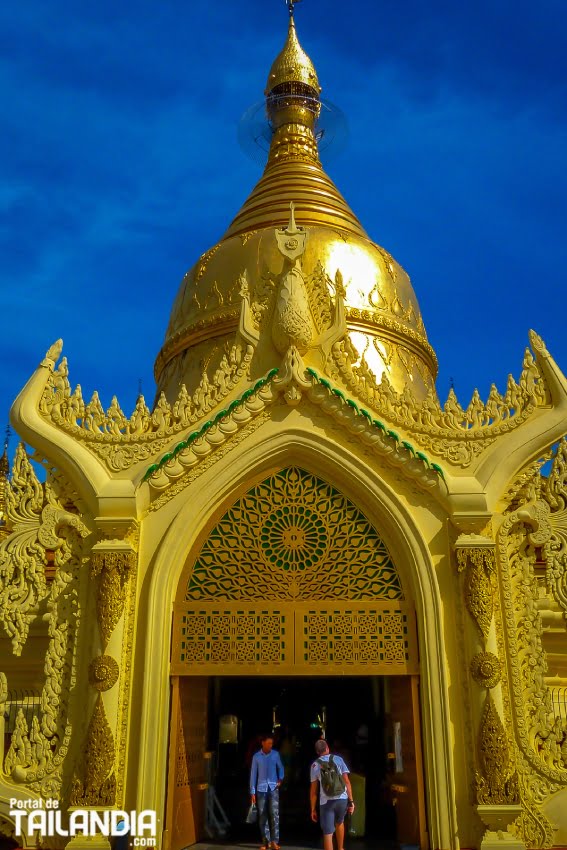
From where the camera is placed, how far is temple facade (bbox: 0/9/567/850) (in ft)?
26.3

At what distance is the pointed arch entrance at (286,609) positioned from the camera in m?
8.43

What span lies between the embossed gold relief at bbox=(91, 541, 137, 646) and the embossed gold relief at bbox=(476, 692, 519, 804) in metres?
4.03

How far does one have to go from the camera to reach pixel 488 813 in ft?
24.9

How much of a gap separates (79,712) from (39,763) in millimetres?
666

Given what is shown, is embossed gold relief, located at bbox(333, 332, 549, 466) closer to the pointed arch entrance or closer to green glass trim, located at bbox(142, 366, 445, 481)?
green glass trim, located at bbox(142, 366, 445, 481)

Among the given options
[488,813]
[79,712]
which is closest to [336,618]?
[488,813]

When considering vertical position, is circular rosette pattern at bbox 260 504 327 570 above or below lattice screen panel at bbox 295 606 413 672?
above

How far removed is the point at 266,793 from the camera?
8.42 meters

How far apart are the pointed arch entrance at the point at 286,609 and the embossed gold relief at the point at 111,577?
0.65m

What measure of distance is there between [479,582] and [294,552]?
209 centimetres

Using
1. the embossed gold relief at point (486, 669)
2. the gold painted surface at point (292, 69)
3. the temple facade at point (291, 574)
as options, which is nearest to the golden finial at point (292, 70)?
the gold painted surface at point (292, 69)

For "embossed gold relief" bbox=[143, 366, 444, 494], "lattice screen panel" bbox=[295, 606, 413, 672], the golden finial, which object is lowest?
"lattice screen panel" bbox=[295, 606, 413, 672]

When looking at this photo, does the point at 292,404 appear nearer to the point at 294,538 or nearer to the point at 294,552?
the point at 294,538

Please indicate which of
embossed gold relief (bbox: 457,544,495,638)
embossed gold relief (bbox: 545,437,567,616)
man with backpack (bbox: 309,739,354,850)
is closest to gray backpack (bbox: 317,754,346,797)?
man with backpack (bbox: 309,739,354,850)
